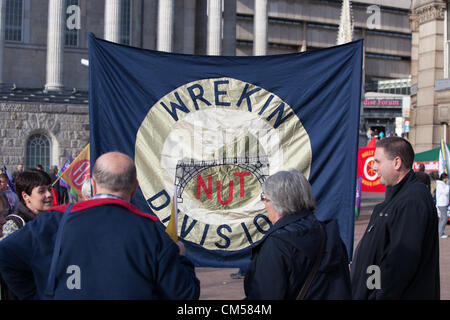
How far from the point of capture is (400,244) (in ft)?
13.1

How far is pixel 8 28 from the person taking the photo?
140 feet

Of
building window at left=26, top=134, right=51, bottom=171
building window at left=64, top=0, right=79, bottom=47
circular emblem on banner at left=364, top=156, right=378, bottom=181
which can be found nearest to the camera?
circular emblem on banner at left=364, top=156, right=378, bottom=181

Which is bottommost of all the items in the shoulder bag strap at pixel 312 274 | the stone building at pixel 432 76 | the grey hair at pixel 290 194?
the shoulder bag strap at pixel 312 274

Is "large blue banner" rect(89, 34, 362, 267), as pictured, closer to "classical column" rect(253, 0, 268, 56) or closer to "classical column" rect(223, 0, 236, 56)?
"classical column" rect(253, 0, 268, 56)

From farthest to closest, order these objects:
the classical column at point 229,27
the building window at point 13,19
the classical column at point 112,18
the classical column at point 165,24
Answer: the classical column at point 229,27 → the classical column at point 165,24 → the building window at point 13,19 → the classical column at point 112,18

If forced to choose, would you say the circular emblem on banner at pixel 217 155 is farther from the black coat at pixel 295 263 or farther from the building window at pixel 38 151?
the building window at pixel 38 151

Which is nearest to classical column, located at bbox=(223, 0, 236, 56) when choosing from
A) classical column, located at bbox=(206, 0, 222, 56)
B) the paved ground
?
classical column, located at bbox=(206, 0, 222, 56)

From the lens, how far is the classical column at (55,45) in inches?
1550

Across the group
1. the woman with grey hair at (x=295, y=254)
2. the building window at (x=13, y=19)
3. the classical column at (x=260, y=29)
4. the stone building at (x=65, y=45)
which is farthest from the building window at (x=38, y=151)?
the woman with grey hair at (x=295, y=254)

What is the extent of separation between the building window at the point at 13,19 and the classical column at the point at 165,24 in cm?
873

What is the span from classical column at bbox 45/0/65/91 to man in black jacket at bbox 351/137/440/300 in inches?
1448

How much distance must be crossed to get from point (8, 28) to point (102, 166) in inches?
1674

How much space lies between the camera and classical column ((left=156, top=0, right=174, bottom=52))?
43.0 meters

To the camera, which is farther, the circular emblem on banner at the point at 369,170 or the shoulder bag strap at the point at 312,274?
the circular emblem on banner at the point at 369,170
